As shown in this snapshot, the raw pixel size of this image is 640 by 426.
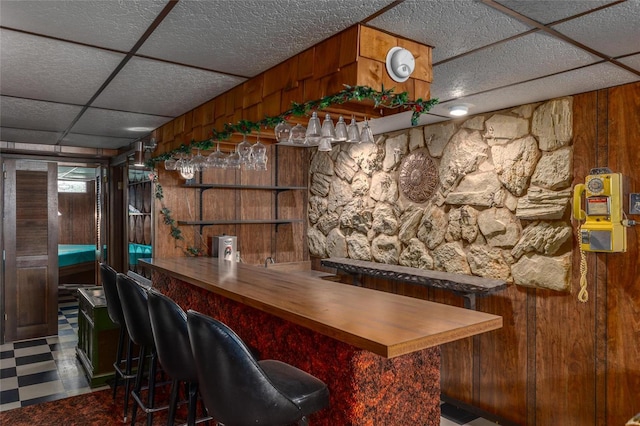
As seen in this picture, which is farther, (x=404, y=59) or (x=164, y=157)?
(x=164, y=157)

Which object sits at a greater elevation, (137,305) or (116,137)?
(116,137)

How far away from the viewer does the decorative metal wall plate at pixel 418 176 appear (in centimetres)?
388

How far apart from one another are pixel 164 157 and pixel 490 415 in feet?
11.5

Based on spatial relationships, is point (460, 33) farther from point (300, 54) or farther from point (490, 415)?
point (490, 415)

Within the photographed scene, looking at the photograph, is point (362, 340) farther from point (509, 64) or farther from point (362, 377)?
point (509, 64)

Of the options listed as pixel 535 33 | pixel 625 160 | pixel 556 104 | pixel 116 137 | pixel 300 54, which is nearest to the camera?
pixel 535 33

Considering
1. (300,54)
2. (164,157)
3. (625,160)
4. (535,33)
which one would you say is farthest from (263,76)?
(625,160)

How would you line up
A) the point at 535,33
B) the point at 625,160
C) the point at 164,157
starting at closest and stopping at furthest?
1. the point at 535,33
2. the point at 625,160
3. the point at 164,157

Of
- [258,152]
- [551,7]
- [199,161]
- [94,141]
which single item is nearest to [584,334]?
[551,7]

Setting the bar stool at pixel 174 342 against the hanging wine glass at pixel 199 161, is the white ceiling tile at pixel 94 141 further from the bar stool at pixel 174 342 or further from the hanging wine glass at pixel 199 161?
the bar stool at pixel 174 342

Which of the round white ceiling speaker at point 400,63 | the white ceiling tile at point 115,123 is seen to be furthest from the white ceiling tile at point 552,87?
the white ceiling tile at point 115,123

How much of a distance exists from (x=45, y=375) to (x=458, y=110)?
4.25 meters

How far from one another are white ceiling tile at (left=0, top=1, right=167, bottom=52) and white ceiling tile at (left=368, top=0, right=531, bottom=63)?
900 millimetres

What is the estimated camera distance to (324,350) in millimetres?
2033
